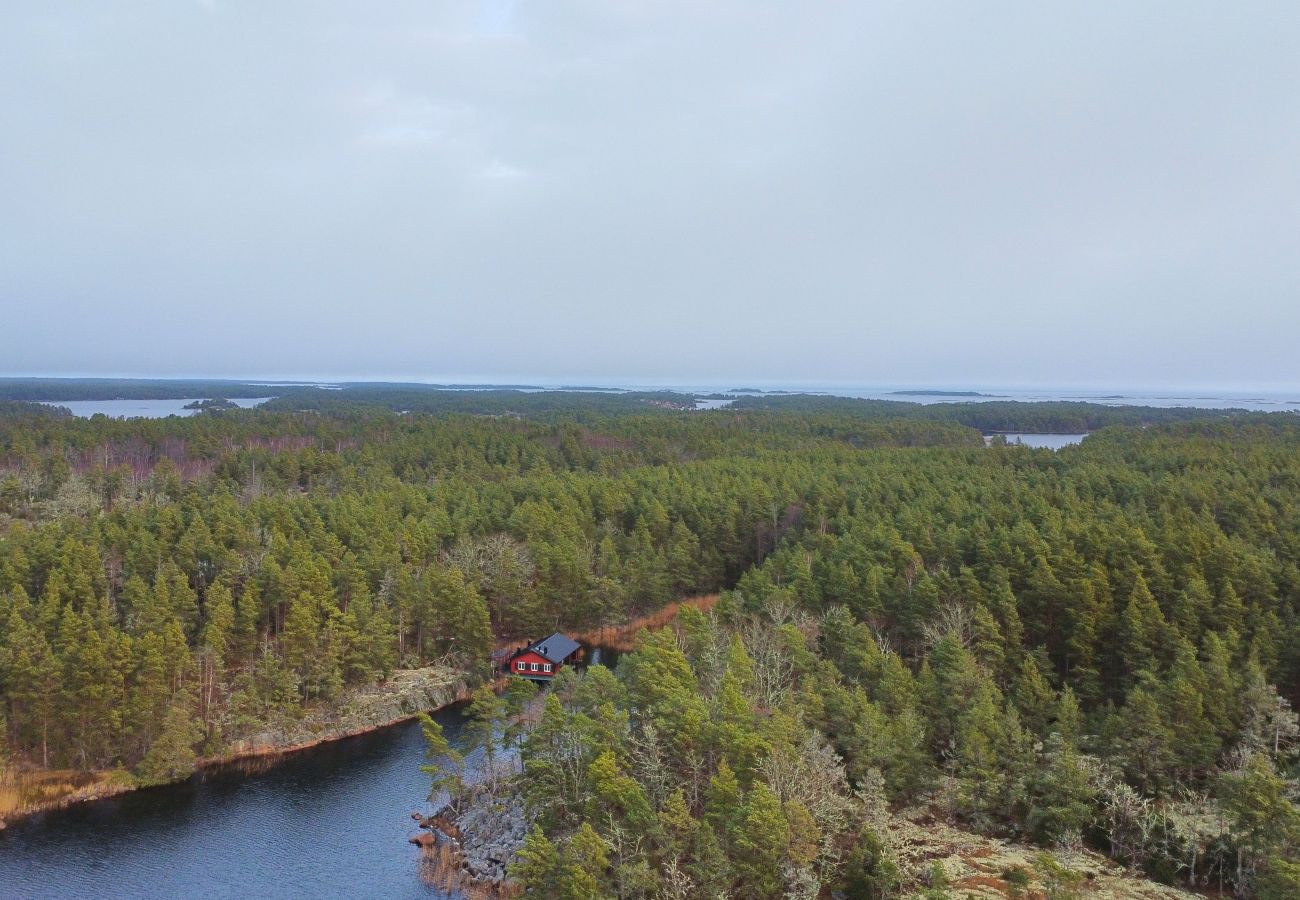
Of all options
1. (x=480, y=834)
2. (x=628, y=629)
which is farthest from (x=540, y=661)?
(x=480, y=834)

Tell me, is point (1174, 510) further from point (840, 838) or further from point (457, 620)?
point (457, 620)

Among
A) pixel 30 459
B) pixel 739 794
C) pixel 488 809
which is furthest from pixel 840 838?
pixel 30 459

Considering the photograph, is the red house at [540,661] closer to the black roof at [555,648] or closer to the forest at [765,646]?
the black roof at [555,648]

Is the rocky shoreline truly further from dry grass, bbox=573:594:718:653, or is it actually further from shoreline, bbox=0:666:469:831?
dry grass, bbox=573:594:718:653

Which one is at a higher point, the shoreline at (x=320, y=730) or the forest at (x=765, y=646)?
the forest at (x=765, y=646)

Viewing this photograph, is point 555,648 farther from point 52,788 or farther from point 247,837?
point 52,788

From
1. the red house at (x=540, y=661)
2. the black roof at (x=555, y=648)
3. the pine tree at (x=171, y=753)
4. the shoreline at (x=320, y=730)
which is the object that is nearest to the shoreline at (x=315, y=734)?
the shoreline at (x=320, y=730)

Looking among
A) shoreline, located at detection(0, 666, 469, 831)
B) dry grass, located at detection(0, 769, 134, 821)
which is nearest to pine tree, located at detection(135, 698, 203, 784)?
shoreline, located at detection(0, 666, 469, 831)
